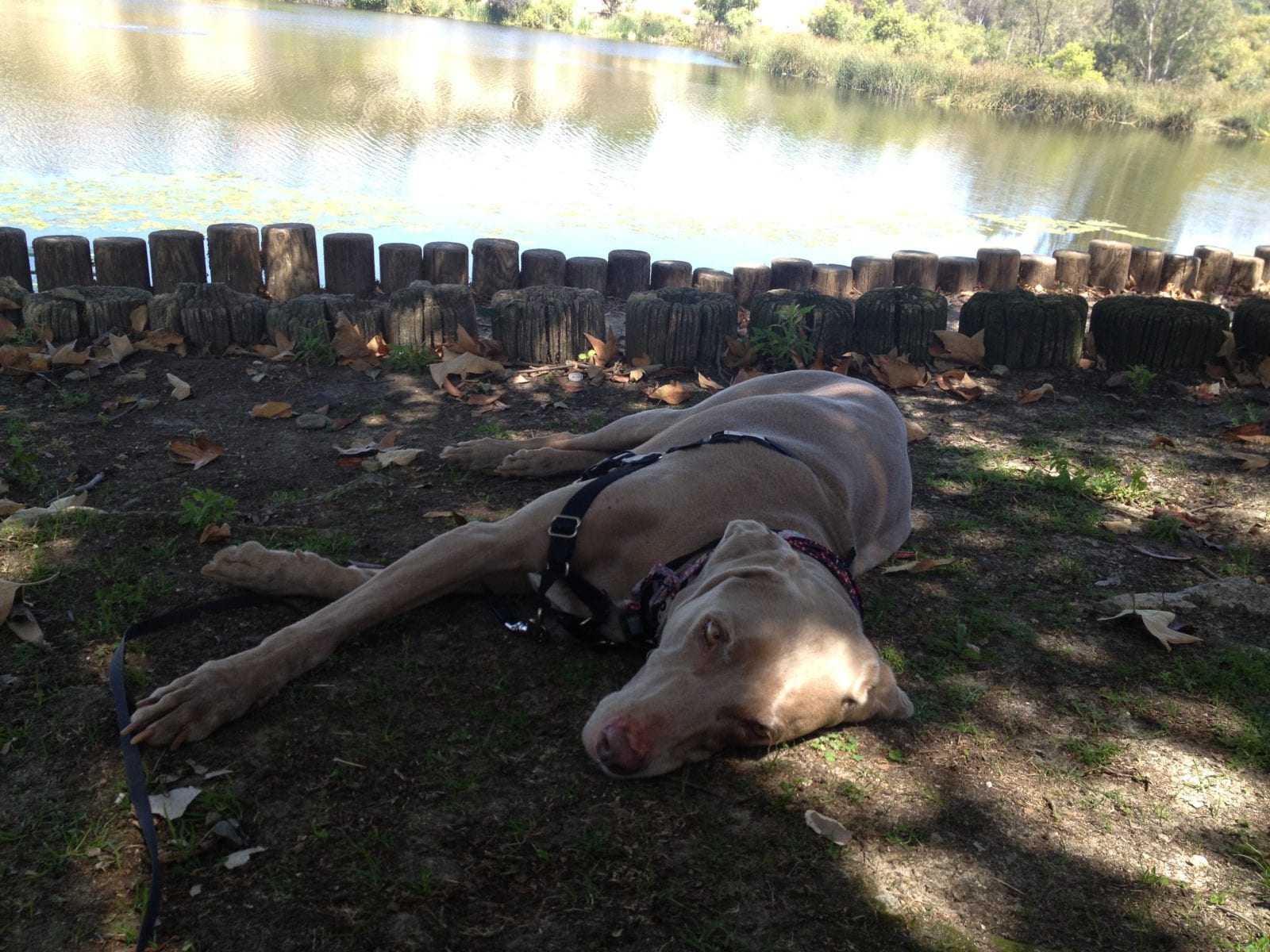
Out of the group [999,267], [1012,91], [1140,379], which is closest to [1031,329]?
[1140,379]

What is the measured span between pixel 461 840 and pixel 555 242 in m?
7.13

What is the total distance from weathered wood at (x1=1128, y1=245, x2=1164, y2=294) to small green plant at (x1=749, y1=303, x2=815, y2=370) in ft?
12.5

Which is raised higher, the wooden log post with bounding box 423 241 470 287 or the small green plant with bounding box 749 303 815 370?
the wooden log post with bounding box 423 241 470 287

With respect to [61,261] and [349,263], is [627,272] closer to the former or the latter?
[349,263]

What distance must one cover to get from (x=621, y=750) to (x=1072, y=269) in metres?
7.07

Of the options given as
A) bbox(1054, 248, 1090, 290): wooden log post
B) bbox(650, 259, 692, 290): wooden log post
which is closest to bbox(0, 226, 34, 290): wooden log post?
bbox(650, 259, 692, 290): wooden log post

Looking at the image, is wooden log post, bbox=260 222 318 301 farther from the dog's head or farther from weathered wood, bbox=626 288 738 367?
the dog's head

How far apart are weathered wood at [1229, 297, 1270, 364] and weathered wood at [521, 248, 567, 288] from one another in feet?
13.7

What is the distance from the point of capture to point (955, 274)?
766 centimetres

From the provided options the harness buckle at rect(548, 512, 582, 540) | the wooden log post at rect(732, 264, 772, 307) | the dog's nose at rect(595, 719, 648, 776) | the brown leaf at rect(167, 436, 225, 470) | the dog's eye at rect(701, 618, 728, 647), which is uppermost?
the dog's eye at rect(701, 618, 728, 647)

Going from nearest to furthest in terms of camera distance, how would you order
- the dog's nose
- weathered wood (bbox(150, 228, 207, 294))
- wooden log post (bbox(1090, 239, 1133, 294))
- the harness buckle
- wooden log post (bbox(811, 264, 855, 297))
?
the dog's nose → the harness buckle → weathered wood (bbox(150, 228, 207, 294)) → wooden log post (bbox(811, 264, 855, 297)) → wooden log post (bbox(1090, 239, 1133, 294))

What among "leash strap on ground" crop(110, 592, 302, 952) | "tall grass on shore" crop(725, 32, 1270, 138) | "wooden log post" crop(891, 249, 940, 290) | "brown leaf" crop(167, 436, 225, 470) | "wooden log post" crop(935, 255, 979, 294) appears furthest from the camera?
"tall grass on shore" crop(725, 32, 1270, 138)

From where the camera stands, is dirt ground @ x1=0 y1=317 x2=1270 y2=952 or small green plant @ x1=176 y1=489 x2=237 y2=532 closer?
dirt ground @ x1=0 y1=317 x2=1270 y2=952

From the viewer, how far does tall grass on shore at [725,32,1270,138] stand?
24.6 metres
